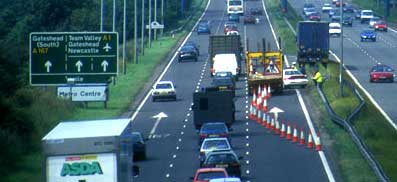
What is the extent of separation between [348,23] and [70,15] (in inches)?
1507

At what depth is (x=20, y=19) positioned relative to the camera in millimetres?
105812

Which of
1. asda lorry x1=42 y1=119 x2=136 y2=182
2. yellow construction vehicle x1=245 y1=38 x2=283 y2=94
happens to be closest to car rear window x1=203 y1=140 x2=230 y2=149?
asda lorry x1=42 y1=119 x2=136 y2=182

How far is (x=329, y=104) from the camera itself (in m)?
63.7

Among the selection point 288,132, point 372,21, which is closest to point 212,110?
point 288,132

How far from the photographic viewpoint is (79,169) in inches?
988

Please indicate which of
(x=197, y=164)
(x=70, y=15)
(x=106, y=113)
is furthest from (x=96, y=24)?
(x=197, y=164)

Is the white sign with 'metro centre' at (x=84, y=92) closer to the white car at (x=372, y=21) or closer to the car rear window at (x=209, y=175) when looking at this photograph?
the car rear window at (x=209, y=175)

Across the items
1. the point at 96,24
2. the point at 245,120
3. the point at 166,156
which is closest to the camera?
the point at 166,156

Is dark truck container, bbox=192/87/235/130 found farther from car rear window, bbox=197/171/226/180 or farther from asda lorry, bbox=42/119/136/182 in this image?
asda lorry, bbox=42/119/136/182

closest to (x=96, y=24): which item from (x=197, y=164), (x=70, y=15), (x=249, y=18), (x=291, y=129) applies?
(x=70, y=15)

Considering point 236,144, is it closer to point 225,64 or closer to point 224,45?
point 225,64

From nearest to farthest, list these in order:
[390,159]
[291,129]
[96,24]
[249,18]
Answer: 1. [390,159]
2. [291,129]
3. [96,24]
4. [249,18]

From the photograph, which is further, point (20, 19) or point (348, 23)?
point (348, 23)

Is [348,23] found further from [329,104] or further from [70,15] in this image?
[329,104]
